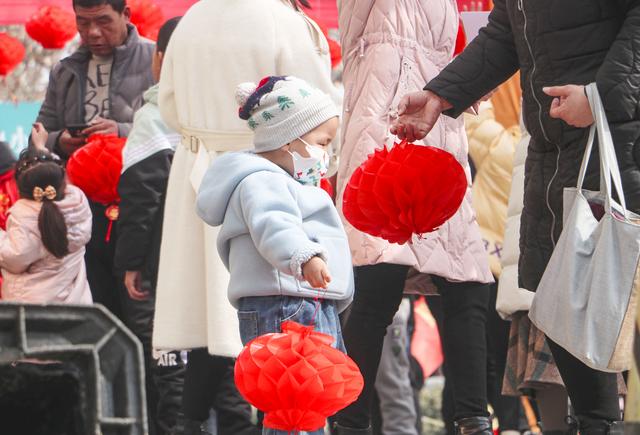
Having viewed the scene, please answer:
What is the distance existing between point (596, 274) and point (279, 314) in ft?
3.48

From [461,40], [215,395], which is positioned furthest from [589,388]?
[461,40]

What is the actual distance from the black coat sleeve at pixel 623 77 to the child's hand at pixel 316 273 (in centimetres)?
85

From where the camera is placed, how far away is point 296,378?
3227 millimetres

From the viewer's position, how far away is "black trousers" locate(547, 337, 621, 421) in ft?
10.8

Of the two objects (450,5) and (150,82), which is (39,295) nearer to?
(150,82)

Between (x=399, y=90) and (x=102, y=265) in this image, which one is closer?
(x=399, y=90)

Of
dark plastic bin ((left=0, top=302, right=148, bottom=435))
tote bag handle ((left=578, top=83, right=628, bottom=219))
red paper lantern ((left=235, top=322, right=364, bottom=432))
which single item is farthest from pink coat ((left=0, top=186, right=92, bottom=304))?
dark plastic bin ((left=0, top=302, right=148, bottom=435))

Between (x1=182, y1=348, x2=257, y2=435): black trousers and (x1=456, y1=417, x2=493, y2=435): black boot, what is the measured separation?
3.05 feet

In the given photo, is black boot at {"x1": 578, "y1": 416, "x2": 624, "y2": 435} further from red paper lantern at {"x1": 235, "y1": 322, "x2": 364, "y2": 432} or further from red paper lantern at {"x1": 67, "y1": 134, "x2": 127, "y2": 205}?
red paper lantern at {"x1": 67, "y1": 134, "x2": 127, "y2": 205}

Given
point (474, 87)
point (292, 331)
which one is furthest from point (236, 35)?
point (292, 331)

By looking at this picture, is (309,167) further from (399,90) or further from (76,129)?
(76,129)

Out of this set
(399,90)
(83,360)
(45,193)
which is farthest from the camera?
(45,193)

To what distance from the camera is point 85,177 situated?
5602 millimetres

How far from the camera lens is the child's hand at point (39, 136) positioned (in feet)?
19.0
